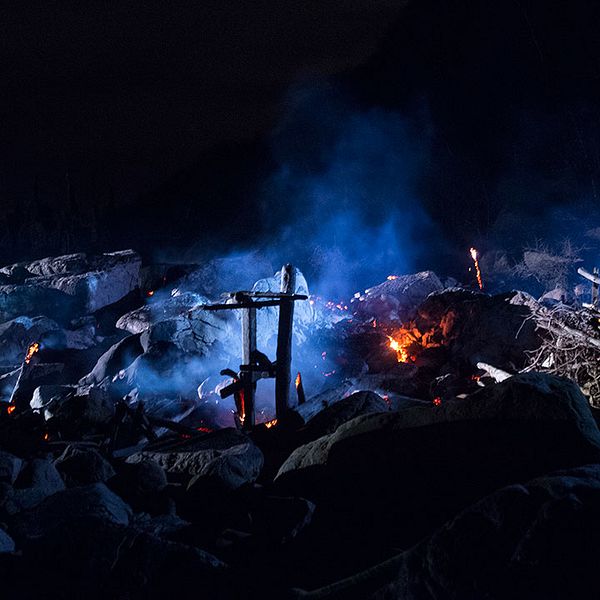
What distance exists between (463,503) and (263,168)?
4434cm

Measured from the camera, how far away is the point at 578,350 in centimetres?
830

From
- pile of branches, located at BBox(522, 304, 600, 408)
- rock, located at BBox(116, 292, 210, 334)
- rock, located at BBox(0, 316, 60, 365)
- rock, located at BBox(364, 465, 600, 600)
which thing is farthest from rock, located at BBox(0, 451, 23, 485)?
rock, located at BBox(0, 316, 60, 365)

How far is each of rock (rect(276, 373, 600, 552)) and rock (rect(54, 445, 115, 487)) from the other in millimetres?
3433

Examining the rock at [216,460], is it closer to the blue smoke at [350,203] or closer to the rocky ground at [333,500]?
the rocky ground at [333,500]

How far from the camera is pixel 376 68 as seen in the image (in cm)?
3991

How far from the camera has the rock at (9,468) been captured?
564 centimetres

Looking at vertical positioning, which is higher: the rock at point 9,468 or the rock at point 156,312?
the rock at point 156,312

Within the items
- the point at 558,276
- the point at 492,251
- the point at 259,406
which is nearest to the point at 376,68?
the point at 492,251

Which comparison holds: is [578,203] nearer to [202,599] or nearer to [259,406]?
[259,406]

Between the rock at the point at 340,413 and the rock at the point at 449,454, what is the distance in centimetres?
208

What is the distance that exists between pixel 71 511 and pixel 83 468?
196 cm

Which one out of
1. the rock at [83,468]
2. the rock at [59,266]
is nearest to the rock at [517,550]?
the rock at [83,468]

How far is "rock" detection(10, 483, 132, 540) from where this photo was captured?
15.0 feet

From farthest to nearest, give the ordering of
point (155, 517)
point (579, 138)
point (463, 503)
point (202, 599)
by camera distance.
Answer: point (579, 138)
point (155, 517)
point (463, 503)
point (202, 599)
